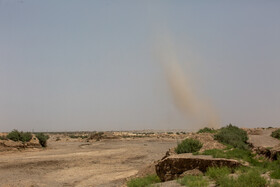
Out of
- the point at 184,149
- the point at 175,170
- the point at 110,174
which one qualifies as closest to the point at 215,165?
the point at 175,170

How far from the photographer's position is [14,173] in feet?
67.5

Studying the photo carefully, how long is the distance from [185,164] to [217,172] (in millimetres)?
2142

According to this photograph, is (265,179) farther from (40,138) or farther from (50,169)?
(40,138)

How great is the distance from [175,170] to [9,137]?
33682 millimetres

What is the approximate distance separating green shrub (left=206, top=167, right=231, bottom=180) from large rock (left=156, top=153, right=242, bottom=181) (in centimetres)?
45

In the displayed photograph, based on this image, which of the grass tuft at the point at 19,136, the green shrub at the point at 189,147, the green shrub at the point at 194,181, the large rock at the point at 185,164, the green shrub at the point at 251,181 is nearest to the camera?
the green shrub at the point at 251,181

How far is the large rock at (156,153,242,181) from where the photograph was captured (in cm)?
1115

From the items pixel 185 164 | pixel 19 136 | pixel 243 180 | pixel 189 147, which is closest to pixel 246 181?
pixel 243 180

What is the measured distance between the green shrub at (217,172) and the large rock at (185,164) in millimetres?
454

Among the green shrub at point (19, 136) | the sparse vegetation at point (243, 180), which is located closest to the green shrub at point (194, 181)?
the sparse vegetation at point (243, 180)

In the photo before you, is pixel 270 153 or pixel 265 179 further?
pixel 270 153

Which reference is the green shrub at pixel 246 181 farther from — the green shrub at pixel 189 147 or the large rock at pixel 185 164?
the green shrub at pixel 189 147

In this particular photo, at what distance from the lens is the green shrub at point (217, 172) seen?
9.80m

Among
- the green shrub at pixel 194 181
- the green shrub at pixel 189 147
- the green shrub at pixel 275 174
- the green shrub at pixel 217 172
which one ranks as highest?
the green shrub at pixel 189 147
